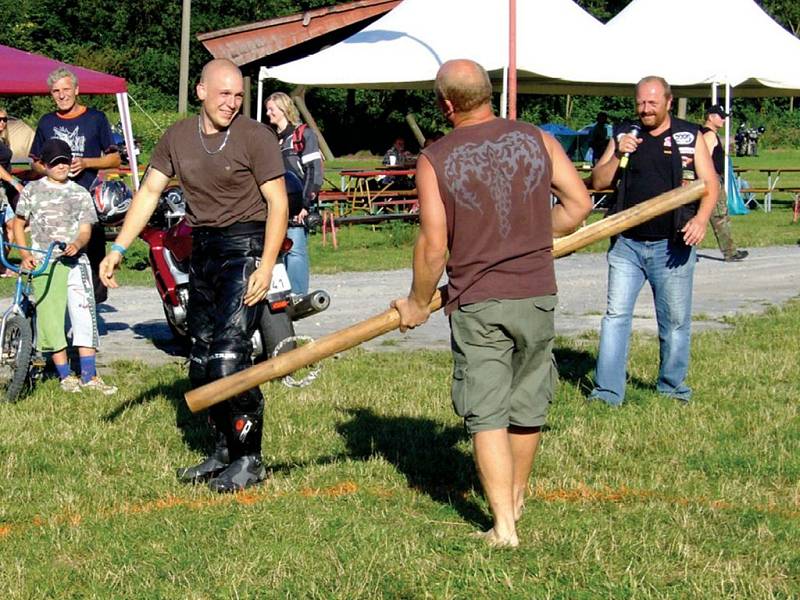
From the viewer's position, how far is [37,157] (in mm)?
8680

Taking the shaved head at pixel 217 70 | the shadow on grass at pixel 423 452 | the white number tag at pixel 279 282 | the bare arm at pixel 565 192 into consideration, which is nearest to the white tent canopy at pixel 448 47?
the white number tag at pixel 279 282

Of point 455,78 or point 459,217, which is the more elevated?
point 455,78

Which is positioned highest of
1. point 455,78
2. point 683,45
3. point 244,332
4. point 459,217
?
point 683,45

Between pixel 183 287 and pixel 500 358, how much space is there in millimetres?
4638

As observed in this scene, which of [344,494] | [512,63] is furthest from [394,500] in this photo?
[512,63]

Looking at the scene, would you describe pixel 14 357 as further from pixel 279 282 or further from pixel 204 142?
pixel 204 142

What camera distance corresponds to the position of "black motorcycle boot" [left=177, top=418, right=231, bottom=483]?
6035 millimetres

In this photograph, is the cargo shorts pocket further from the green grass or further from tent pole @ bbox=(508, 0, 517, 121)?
tent pole @ bbox=(508, 0, 517, 121)

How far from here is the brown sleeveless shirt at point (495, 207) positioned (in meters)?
4.70

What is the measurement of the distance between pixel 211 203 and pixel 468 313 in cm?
175

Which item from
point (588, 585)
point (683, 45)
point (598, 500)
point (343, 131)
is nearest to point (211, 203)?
point (598, 500)

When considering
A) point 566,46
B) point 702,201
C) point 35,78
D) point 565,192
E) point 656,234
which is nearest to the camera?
point 565,192

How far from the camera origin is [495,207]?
474 centimetres

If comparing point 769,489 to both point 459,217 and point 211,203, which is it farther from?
point 211,203
